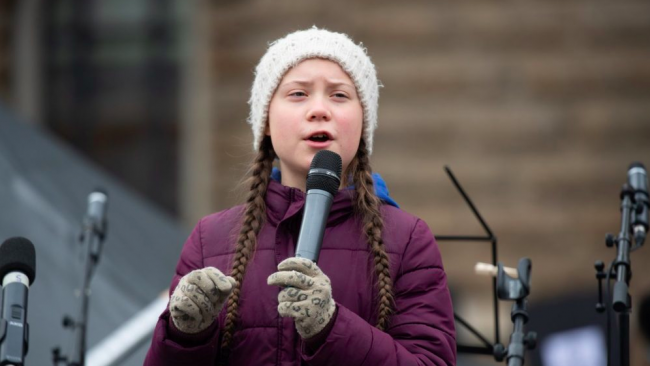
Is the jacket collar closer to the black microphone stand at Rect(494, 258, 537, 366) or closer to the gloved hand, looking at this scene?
the gloved hand

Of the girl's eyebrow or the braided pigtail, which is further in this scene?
the girl's eyebrow

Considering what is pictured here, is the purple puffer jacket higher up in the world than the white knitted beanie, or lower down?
lower down

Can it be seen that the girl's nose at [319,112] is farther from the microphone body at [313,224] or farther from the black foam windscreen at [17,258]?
the black foam windscreen at [17,258]

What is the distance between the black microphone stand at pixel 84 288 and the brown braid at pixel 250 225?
3.62 ft

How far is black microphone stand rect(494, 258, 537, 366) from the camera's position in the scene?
3.27 meters

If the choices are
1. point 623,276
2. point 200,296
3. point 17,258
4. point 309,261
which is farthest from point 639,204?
point 17,258

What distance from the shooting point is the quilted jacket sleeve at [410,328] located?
2.55 meters

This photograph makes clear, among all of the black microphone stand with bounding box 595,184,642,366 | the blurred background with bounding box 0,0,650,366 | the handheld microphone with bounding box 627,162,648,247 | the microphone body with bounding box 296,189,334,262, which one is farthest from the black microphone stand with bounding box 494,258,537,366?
the blurred background with bounding box 0,0,650,366

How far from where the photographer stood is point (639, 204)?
374 cm

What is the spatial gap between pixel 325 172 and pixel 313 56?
41 cm

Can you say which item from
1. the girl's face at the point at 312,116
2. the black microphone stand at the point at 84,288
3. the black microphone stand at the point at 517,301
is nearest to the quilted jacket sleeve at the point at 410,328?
the girl's face at the point at 312,116

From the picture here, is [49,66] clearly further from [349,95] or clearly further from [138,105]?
[349,95]

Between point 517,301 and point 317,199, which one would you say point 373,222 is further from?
point 517,301

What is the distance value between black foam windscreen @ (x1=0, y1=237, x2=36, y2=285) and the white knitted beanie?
1.98ft
